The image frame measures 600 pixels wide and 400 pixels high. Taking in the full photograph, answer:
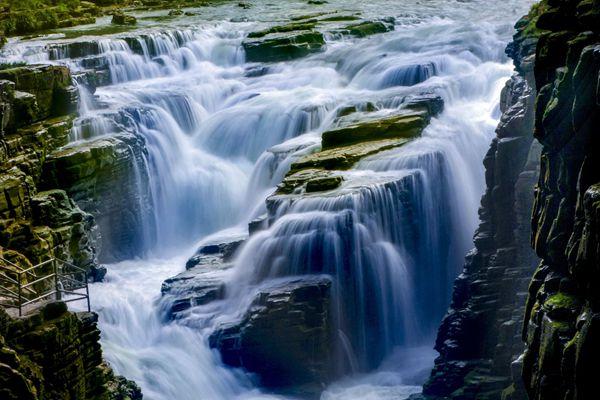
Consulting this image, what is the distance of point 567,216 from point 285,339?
11861 millimetres

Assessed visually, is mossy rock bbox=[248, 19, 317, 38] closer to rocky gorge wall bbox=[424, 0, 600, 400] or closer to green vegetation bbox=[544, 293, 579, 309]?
rocky gorge wall bbox=[424, 0, 600, 400]

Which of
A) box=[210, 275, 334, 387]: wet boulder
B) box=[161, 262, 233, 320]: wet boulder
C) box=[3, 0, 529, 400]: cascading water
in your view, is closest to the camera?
box=[210, 275, 334, 387]: wet boulder

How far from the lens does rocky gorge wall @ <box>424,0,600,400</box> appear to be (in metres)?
15.1

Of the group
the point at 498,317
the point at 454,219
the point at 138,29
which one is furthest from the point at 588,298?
the point at 138,29

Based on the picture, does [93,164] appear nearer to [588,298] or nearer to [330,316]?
[330,316]

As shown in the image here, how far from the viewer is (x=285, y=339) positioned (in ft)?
87.4

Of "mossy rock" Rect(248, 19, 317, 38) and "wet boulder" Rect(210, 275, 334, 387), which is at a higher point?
"mossy rock" Rect(248, 19, 317, 38)

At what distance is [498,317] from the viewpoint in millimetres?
24375

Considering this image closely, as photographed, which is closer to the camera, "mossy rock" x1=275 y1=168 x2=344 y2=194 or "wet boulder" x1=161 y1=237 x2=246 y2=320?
"wet boulder" x1=161 y1=237 x2=246 y2=320

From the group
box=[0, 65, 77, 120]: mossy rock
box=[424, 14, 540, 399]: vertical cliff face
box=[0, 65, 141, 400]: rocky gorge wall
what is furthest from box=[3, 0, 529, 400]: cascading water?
box=[424, 14, 540, 399]: vertical cliff face

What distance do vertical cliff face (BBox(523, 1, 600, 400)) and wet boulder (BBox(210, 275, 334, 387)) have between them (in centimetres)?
961

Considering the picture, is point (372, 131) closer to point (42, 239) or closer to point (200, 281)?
point (200, 281)

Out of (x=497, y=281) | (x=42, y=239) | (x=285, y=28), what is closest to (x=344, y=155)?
(x=497, y=281)

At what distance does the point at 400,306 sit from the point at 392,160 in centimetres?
512
